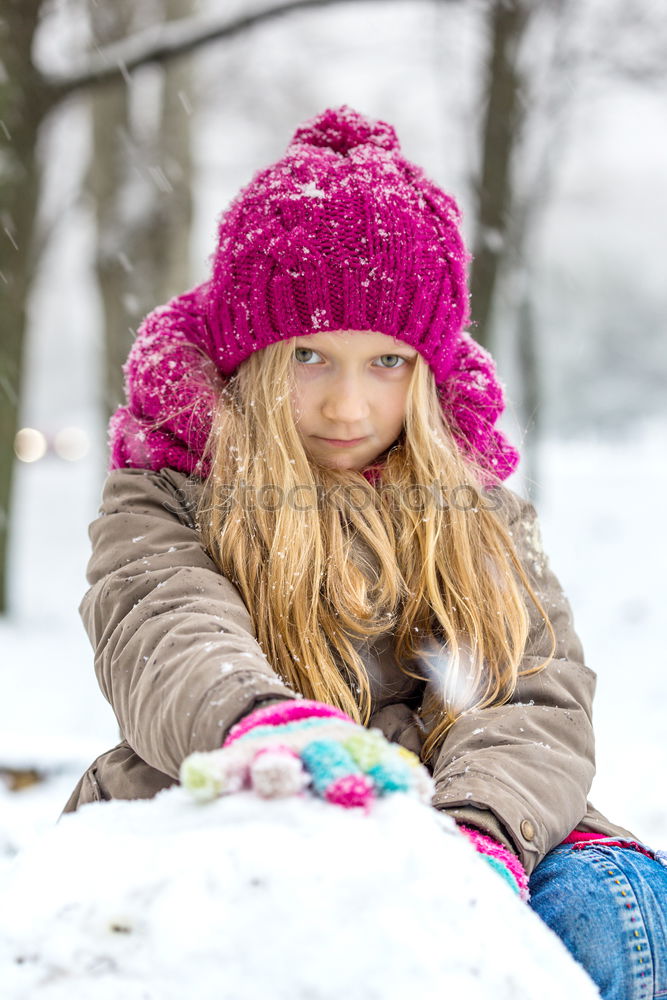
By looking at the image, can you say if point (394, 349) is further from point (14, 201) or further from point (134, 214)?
point (134, 214)

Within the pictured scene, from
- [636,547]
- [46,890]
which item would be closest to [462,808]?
[46,890]

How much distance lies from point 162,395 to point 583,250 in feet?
58.8

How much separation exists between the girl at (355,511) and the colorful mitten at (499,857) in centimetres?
4

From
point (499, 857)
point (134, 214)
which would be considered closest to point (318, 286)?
point (499, 857)

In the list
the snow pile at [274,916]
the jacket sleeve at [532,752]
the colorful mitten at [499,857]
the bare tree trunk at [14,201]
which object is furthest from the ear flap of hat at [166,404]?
the bare tree trunk at [14,201]

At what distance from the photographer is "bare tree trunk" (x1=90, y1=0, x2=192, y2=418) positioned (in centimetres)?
684

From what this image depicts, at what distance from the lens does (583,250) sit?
18453 millimetres

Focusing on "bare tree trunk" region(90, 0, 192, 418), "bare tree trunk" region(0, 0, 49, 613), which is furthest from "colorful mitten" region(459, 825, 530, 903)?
"bare tree trunk" region(90, 0, 192, 418)

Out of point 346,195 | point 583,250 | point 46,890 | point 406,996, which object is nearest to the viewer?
point 406,996

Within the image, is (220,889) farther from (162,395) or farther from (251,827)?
(162,395)

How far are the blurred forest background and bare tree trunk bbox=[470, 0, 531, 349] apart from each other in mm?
13

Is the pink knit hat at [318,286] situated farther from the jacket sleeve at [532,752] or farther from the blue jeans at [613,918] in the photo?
the blue jeans at [613,918]

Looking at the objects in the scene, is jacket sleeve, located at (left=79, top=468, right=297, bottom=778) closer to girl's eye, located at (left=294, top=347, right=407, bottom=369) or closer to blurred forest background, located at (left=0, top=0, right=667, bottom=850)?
girl's eye, located at (left=294, top=347, right=407, bottom=369)

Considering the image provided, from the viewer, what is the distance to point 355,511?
6.49 feet
